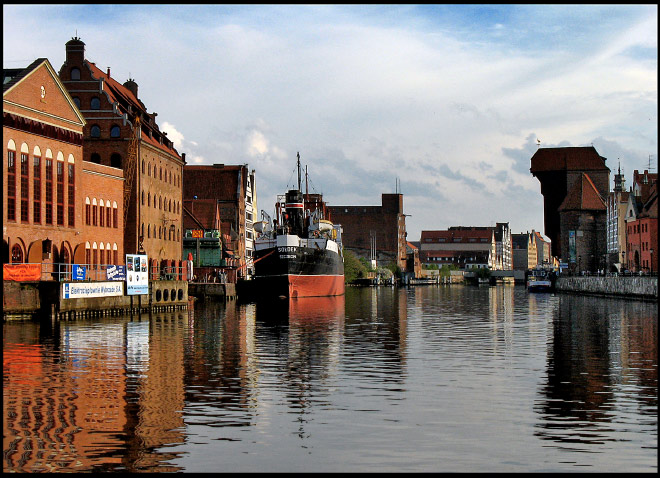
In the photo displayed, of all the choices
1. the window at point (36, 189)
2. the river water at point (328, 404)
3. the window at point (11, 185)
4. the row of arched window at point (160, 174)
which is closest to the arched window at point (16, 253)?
the window at point (11, 185)

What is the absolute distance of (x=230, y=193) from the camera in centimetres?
14075

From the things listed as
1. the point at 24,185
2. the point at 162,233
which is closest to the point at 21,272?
the point at 24,185

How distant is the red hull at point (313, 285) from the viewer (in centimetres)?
10056

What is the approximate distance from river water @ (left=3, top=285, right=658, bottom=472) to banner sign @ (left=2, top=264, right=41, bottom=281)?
1076 cm

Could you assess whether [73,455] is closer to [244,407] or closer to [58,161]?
[244,407]

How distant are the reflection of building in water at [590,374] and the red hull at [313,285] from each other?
50.8 metres

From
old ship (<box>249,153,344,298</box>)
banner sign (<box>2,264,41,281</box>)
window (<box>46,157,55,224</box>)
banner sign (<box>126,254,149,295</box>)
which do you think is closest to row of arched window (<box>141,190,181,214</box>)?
old ship (<box>249,153,344,298</box>)

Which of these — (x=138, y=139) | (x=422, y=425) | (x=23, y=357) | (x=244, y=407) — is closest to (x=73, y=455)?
(x=244, y=407)

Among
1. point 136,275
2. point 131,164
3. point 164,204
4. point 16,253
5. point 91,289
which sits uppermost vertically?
point 131,164

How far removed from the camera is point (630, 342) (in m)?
40.4

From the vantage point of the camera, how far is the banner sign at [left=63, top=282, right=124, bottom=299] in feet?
180

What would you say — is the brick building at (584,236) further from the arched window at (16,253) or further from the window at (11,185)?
the window at (11,185)

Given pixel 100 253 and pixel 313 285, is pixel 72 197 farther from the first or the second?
pixel 313 285

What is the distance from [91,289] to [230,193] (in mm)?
83681
